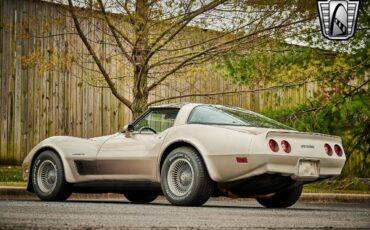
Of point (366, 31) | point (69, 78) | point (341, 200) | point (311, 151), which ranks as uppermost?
point (366, 31)

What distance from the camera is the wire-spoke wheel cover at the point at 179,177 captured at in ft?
30.5

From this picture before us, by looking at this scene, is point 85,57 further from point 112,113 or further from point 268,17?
point 268,17

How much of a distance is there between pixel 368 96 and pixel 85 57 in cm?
568

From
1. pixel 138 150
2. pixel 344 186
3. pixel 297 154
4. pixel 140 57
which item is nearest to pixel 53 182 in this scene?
pixel 138 150

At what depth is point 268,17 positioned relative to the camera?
1320 centimetres

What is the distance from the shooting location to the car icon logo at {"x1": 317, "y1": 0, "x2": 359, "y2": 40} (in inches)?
559

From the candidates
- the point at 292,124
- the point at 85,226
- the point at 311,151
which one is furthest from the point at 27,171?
the point at 292,124

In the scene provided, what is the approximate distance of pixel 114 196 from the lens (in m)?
12.6

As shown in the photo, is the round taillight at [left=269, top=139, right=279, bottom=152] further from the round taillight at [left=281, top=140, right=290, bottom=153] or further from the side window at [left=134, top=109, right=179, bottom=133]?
the side window at [left=134, top=109, right=179, bottom=133]

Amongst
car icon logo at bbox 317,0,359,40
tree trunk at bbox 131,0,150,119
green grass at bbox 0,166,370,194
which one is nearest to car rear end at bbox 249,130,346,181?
tree trunk at bbox 131,0,150,119

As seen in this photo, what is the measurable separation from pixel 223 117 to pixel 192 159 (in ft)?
2.72

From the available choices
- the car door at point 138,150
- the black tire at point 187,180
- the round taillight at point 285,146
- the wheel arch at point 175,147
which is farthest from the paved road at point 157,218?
the car door at point 138,150

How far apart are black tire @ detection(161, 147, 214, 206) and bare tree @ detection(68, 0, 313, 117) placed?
137 inches

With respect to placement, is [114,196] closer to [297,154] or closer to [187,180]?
[187,180]
